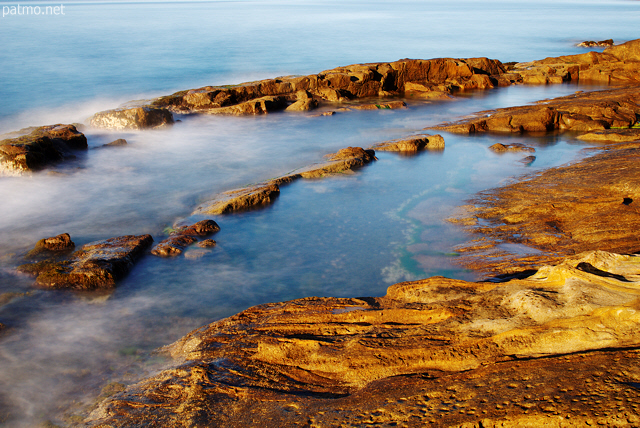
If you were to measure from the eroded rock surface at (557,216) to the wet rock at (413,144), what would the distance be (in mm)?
4287

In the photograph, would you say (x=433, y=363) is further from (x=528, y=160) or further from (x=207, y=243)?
(x=528, y=160)

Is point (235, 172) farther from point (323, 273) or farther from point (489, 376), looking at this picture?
point (489, 376)

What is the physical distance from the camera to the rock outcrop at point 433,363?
287cm

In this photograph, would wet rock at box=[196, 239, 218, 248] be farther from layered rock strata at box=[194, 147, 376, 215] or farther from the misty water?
layered rock strata at box=[194, 147, 376, 215]

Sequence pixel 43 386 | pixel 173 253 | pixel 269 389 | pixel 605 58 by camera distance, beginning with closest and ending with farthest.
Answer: pixel 269 389
pixel 43 386
pixel 173 253
pixel 605 58

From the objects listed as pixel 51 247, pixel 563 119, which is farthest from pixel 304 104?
pixel 51 247

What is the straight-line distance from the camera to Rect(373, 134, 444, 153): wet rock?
45.5 ft

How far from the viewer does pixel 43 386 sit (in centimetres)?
466

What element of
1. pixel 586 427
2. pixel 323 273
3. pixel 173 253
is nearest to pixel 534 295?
pixel 586 427

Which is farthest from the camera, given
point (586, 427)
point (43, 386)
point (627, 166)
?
point (627, 166)

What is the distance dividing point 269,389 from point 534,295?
251cm

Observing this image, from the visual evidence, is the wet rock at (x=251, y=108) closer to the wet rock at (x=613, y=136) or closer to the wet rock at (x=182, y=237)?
the wet rock at (x=182, y=237)

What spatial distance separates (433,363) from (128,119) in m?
15.9

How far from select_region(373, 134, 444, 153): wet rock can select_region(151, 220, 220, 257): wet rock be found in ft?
23.6
